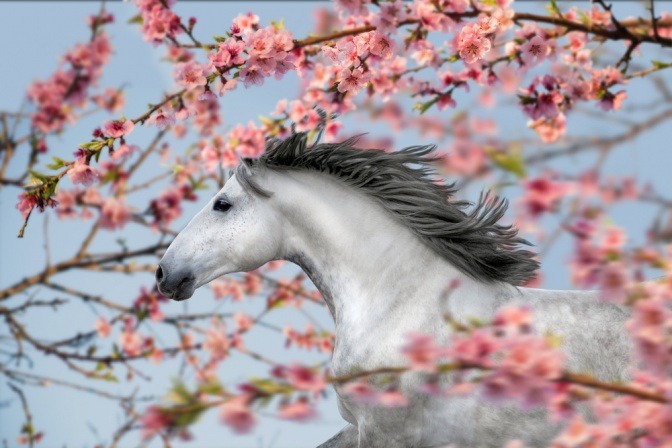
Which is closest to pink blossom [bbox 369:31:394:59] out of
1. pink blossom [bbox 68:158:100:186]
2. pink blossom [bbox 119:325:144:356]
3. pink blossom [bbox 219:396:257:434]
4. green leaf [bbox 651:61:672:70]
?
green leaf [bbox 651:61:672:70]

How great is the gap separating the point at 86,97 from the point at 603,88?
5.37m

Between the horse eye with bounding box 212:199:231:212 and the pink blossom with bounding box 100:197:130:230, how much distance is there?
3.12 meters

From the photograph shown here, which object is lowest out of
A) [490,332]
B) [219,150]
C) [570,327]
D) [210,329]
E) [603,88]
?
[490,332]

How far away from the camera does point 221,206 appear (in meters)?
3.45

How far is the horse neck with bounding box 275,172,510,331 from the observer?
10.2ft

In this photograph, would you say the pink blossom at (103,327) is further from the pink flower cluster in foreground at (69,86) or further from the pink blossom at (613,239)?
the pink blossom at (613,239)

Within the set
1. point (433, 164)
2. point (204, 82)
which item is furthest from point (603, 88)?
point (204, 82)

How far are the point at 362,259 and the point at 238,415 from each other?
1599mm

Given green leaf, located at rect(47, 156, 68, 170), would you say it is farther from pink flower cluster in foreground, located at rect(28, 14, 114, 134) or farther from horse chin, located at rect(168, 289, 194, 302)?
pink flower cluster in foreground, located at rect(28, 14, 114, 134)

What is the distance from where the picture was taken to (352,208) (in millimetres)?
3268

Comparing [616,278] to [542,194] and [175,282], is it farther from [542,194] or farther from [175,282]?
[175,282]

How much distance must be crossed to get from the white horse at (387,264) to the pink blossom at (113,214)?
121 inches

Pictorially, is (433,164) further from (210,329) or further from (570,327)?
(210,329)

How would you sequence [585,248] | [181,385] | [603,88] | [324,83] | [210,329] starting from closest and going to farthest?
[181,385], [585,248], [603,88], [324,83], [210,329]
